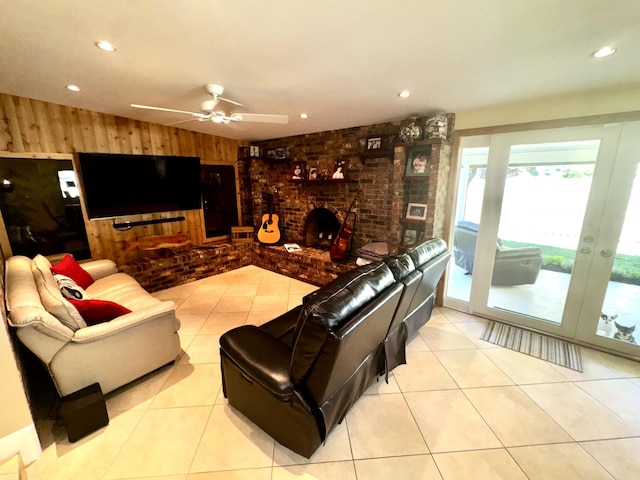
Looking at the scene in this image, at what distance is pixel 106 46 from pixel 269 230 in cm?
324

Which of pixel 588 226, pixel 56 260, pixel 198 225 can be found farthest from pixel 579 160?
pixel 56 260

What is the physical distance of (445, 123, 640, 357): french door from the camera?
223 centimetres

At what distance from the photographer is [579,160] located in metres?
2.36

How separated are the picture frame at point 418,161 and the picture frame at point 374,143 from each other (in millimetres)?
408

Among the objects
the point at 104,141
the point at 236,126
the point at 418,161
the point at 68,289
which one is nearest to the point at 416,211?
the point at 418,161

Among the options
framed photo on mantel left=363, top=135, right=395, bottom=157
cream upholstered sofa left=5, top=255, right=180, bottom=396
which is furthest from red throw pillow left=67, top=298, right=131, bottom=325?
framed photo on mantel left=363, top=135, right=395, bottom=157

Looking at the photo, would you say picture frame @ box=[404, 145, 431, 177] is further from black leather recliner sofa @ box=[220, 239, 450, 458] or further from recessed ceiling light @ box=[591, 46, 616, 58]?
black leather recliner sofa @ box=[220, 239, 450, 458]

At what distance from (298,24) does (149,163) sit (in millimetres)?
3269

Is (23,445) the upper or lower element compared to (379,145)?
lower

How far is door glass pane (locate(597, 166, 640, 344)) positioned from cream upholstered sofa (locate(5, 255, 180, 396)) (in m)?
3.99

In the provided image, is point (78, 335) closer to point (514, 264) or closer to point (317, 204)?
point (317, 204)

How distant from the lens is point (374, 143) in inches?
131

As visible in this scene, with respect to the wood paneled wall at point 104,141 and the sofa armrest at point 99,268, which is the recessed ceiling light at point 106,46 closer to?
the wood paneled wall at point 104,141

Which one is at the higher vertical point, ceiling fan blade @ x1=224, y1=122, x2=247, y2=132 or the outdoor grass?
ceiling fan blade @ x1=224, y1=122, x2=247, y2=132
